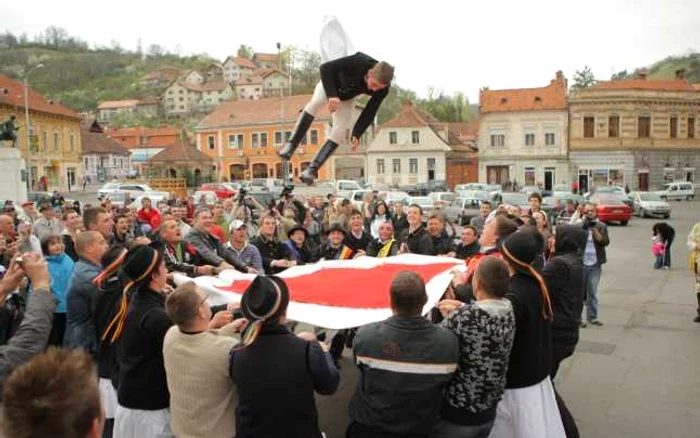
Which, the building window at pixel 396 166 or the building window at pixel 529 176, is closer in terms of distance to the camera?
the building window at pixel 529 176

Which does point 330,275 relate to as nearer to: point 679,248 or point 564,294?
point 564,294

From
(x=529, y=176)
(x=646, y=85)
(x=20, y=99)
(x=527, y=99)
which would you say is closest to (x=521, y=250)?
(x=529, y=176)

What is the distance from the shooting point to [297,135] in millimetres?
7109

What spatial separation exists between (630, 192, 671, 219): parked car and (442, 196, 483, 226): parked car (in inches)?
341

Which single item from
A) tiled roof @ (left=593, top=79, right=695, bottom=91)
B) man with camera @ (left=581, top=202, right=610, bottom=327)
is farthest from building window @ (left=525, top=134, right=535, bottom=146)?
man with camera @ (left=581, top=202, right=610, bottom=327)

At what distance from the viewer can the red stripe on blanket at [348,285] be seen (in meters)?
5.06

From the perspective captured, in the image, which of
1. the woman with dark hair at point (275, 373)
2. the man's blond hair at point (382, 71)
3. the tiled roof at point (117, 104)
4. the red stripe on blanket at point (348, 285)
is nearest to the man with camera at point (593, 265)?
the red stripe on blanket at point (348, 285)

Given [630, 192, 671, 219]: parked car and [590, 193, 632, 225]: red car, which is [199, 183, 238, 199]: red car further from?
[630, 192, 671, 219]: parked car

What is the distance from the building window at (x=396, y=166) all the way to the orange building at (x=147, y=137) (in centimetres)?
4053

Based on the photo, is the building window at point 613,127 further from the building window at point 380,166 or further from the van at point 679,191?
the building window at point 380,166

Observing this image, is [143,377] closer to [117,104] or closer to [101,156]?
[101,156]

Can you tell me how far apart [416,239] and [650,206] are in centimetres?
2554

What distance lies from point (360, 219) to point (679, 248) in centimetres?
1380

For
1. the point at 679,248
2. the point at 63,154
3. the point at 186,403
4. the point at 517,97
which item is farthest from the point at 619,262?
the point at 63,154
